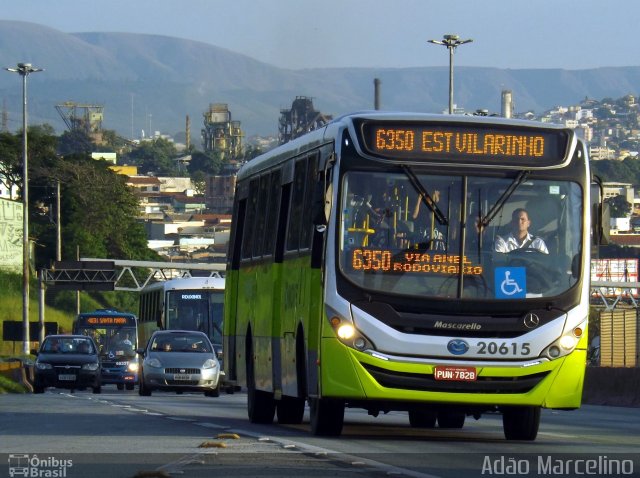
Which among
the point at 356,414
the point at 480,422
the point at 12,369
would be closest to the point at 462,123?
the point at 480,422

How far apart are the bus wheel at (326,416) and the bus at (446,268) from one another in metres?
0.03

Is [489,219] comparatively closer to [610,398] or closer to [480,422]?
[480,422]

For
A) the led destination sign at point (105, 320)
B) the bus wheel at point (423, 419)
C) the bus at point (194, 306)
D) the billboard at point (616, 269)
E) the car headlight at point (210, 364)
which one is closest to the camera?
the bus wheel at point (423, 419)

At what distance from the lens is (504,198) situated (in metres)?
16.6

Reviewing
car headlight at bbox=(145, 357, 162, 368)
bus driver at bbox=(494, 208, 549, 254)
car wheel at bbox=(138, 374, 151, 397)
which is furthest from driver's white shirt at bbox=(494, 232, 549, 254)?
A: car wheel at bbox=(138, 374, 151, 397)

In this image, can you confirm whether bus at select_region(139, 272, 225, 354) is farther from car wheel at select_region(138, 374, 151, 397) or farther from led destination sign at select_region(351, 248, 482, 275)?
led destination sign at select_region(351, 248, 482, 275)

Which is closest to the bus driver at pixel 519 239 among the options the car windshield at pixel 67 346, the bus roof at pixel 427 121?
the bus roof at pixel 427 121

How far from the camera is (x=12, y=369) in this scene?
47938 mm

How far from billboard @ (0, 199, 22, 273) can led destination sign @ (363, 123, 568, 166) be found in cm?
7689

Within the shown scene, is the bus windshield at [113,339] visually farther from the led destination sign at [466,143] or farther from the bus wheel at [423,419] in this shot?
the led destination sign at [466,143]

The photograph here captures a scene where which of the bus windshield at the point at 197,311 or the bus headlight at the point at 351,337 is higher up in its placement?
the bus headlight at the point at 351,337

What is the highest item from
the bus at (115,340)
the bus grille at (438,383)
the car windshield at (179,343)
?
the bus grille at (438,383)

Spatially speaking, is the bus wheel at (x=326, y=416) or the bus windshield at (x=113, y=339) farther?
the bus windshield at (x=113, y=339)

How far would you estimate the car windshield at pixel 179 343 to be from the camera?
36969 mm
